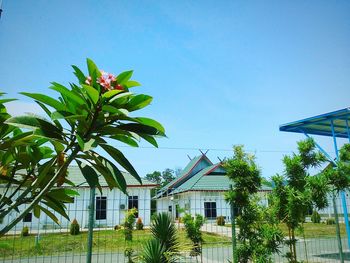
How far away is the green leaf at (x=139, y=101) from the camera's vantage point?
7.23 feet

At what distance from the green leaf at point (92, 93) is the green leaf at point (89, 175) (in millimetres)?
549

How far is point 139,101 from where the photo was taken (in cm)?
222

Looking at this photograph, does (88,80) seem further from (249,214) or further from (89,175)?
(249,214)

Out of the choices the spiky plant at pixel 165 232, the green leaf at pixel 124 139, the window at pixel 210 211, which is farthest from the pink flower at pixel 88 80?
the window at pixel 210 211

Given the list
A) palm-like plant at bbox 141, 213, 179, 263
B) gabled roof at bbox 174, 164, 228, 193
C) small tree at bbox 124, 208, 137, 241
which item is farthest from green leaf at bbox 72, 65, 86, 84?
gabled roof at bbox 174, 164, 228, 193

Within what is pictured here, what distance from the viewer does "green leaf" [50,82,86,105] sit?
2.08 metres

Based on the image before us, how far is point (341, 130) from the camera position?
40.3 ft

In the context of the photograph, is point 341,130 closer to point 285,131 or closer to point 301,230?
point 285,131

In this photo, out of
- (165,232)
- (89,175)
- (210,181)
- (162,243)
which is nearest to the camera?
(89,175)

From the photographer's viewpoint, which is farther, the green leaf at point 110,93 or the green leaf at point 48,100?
the green leaf at point 48,100

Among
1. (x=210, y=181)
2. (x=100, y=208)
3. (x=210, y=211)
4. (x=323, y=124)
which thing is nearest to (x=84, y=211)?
(x=210, y=211)

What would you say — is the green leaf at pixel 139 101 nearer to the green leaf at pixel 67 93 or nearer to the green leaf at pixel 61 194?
the green leaf at pixel 67 93

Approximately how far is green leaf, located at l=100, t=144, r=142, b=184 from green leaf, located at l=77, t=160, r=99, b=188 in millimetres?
191

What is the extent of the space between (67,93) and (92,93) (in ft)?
0.77
